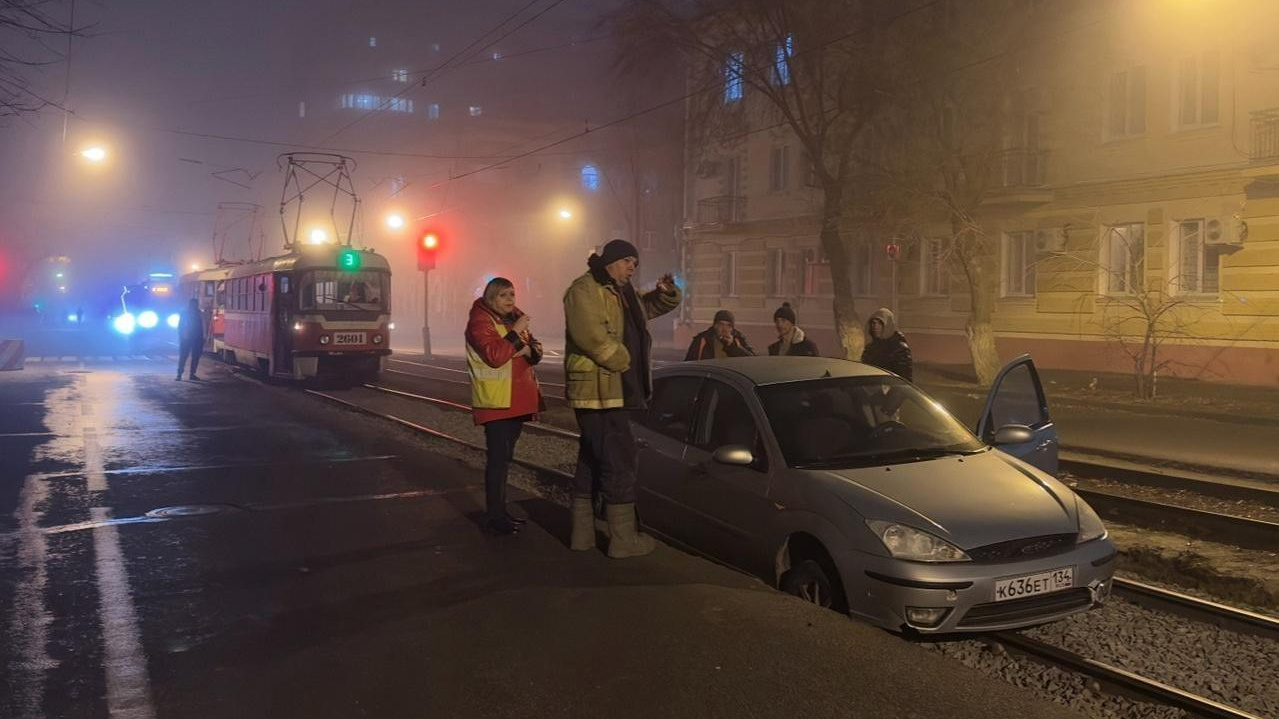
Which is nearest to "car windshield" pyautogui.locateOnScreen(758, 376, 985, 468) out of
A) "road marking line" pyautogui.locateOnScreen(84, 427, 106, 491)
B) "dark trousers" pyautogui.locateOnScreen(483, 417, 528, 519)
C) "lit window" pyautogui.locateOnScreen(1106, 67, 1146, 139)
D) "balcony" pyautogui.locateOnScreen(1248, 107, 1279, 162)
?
"dark trousers" pyautogui.locateOnScreen(483, 417, 528, 519)

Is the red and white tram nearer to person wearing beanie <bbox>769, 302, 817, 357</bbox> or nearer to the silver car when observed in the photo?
person wearing beanie <bbox>769, 302, 817, 357</bbox>

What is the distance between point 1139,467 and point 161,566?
35.2ft

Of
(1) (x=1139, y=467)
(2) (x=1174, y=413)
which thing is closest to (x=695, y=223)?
(2) (x=1174, y=413)

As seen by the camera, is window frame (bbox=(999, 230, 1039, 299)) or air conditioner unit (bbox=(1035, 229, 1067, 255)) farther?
window frame (bbox=(999, 230, 1039, 299))

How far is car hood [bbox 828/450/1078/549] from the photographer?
505 cm

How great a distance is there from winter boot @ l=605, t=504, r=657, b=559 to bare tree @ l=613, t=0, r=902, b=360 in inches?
744

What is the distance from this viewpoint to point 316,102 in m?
121

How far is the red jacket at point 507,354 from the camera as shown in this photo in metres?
6.88

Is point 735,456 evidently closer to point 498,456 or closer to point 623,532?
point 623,532

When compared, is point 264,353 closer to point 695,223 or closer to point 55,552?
point 55,552

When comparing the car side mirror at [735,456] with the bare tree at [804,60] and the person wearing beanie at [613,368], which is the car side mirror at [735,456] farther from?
the bare tree at [804,60]

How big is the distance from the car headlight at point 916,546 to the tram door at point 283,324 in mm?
18910

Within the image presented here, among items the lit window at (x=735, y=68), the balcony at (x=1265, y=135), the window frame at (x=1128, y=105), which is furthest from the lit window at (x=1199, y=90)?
the lit window at (x=735, y=68)

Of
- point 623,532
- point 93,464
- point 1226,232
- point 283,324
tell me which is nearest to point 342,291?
point 283,324
